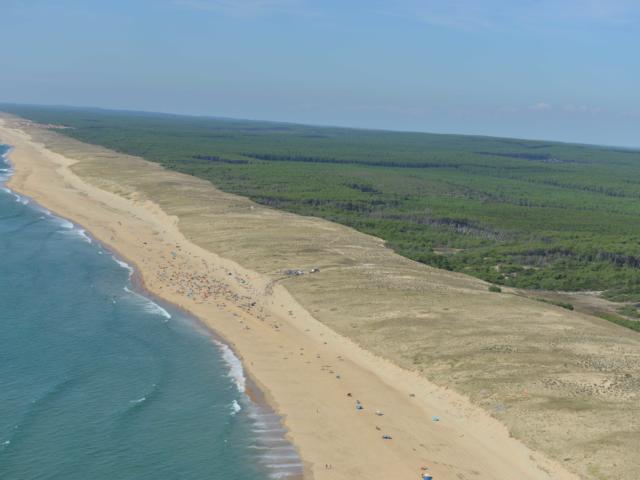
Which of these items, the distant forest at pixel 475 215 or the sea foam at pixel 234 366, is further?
the distant forest at pixel 475 215

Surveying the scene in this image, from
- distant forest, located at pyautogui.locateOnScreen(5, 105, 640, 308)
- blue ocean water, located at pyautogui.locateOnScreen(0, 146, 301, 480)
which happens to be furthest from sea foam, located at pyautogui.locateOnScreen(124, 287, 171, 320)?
distant forest, located at pyautogui.locateOnScreen(5, 105, 640, 308)

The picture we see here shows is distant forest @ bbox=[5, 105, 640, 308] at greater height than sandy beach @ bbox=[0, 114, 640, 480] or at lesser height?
greater

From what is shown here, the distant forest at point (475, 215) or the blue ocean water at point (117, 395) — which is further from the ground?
the distant forest at point (475, 215)

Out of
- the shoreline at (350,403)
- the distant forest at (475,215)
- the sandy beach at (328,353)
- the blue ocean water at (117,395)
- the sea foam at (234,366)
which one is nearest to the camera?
the blue ocean water at (117,395)

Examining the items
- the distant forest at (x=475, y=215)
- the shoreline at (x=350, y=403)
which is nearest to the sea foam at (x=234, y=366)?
the shoreline at (x=350, y=403)

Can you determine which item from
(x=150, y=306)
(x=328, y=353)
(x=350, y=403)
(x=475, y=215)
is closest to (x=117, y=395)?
(x=350, y=403)

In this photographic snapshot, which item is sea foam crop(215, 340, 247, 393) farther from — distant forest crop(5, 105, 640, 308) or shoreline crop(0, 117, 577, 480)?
distant forest crop(5, 105, 640, 308)

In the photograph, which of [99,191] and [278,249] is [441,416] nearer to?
[278,249]

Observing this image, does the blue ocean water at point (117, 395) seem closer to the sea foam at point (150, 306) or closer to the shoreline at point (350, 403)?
the sea foam at point (150, 306)
